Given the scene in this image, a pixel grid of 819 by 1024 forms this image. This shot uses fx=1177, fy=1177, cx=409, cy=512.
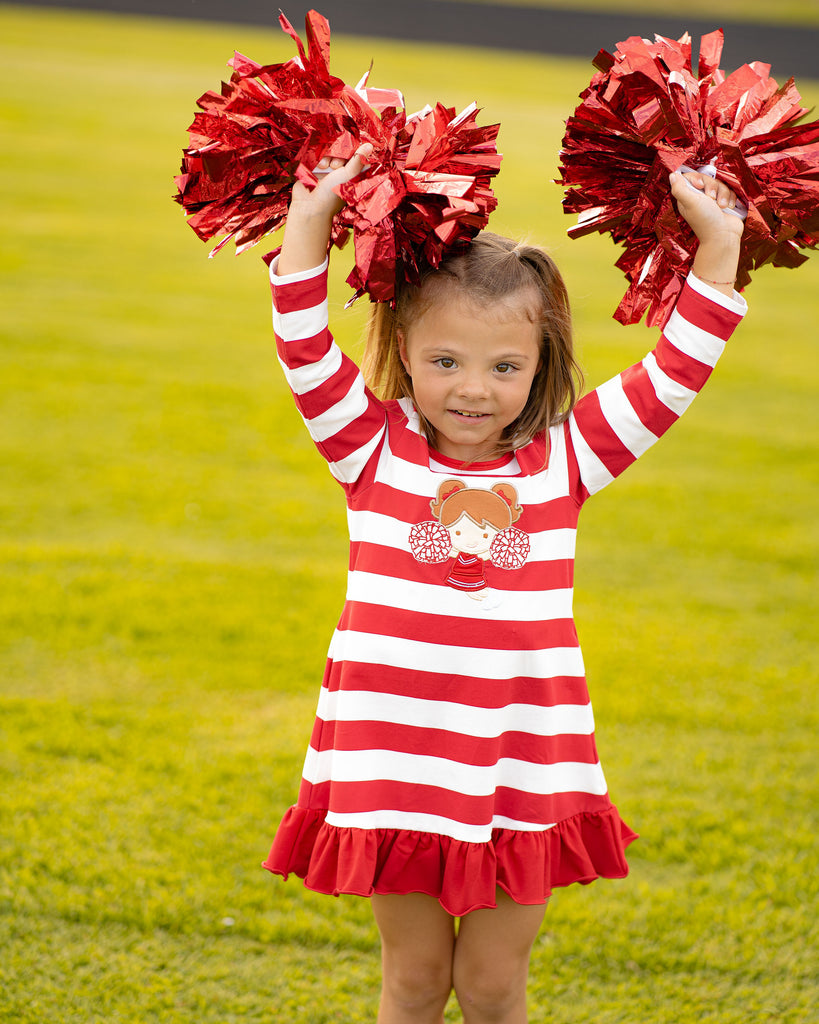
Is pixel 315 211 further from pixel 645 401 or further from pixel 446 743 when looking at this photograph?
pixel 446 743

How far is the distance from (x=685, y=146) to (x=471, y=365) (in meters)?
0.49

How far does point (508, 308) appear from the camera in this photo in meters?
1.92

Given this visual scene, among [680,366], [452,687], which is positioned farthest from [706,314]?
[452,687]

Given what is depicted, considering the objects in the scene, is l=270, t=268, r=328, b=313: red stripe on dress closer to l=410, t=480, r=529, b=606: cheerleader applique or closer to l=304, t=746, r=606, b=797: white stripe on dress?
l=410, t=480, r=529, b=606: cheerleader applique

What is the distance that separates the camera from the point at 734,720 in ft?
12.5

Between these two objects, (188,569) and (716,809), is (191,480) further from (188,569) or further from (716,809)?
(716,809)

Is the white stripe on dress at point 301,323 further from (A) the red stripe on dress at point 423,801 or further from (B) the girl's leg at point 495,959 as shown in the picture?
(B) the girl's leg at point 495,959

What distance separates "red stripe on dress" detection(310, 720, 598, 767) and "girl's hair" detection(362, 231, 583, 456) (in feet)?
1.57

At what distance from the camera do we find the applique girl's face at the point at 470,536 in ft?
6.26

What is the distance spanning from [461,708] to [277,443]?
432cm

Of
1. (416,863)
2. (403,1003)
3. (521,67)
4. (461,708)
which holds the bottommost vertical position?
(521,67)

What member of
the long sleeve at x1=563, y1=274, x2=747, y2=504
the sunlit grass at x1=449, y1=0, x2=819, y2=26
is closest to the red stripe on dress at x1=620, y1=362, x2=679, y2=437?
the long sleeve at x1=563, y1=274, x2=747, y2=504

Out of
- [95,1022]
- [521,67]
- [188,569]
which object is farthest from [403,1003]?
[521,67]

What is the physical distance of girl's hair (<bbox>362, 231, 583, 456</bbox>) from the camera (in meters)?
1.93
